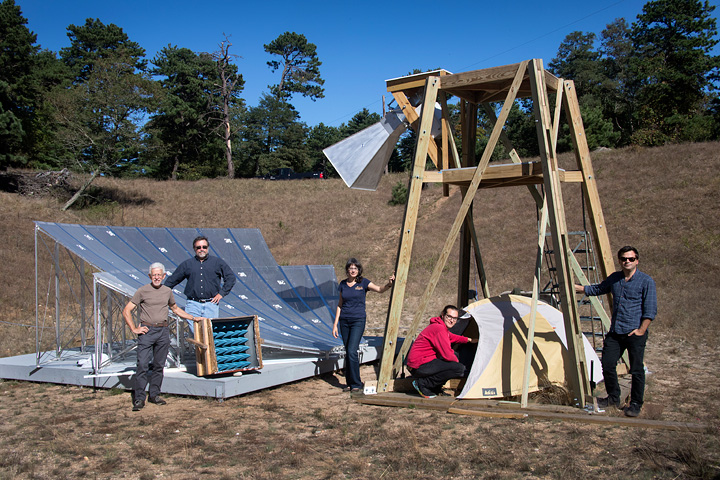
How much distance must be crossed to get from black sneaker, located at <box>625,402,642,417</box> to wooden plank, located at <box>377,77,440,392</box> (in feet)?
7.83

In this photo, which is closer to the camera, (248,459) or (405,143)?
(248,459)

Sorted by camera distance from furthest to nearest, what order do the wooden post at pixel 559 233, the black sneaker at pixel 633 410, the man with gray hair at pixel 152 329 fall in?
1. the man with gray hair at pixel 152 329
2. the wooden post at pixel 559 233
3. the black sneaker at pixel 633 410

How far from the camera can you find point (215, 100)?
1572 inches

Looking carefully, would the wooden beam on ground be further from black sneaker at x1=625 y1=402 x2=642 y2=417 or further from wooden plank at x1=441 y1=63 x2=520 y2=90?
wooden plank at x1=441 y1=63 x2=520 y2=90

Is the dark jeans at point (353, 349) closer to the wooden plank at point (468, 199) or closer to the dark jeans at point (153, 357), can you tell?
the wooden plank at point (468, 199)

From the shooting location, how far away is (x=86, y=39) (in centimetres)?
4441

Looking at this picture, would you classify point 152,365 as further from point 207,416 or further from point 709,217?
point 709,217

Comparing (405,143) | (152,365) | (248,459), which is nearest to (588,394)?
(248,459)

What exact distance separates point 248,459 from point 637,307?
3.74 meters

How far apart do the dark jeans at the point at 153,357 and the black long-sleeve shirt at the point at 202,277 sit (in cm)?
60

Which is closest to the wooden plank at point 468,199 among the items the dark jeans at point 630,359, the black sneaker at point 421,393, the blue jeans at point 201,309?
the black sneaker at point 421,393

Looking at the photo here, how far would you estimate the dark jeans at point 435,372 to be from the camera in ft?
19.9

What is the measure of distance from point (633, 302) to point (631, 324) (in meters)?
0.21

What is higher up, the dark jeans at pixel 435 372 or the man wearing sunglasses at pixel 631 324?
the man wearing sunglasses at pixel 631 324
